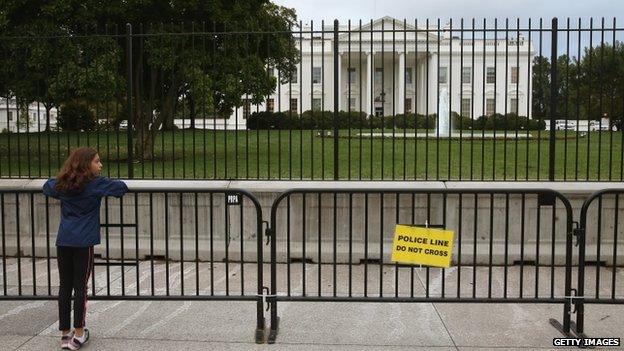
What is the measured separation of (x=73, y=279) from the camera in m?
5.16

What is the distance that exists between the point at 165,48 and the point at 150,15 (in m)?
1.62

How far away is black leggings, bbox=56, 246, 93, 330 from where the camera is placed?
5.08 meters

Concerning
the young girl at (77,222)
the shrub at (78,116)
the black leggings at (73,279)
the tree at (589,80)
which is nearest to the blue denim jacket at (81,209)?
the young girl at (77,222)

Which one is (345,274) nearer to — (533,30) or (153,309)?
(153,309)

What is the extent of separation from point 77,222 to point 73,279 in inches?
19.6

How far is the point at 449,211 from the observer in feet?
28.0

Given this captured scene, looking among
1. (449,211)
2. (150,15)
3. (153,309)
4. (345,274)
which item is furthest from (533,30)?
(150,15)

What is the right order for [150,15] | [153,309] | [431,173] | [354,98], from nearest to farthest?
1. [153,309]
2. [431,173]
3. [150,15]
4. [354,98]

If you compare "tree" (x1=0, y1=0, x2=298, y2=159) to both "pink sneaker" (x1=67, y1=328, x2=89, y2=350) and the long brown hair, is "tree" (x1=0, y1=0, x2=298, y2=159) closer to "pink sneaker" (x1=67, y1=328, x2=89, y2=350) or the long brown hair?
the long brown hair

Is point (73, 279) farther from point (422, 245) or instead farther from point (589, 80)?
point (589, 80)

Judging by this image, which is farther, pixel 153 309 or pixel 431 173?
pixel 431 173
